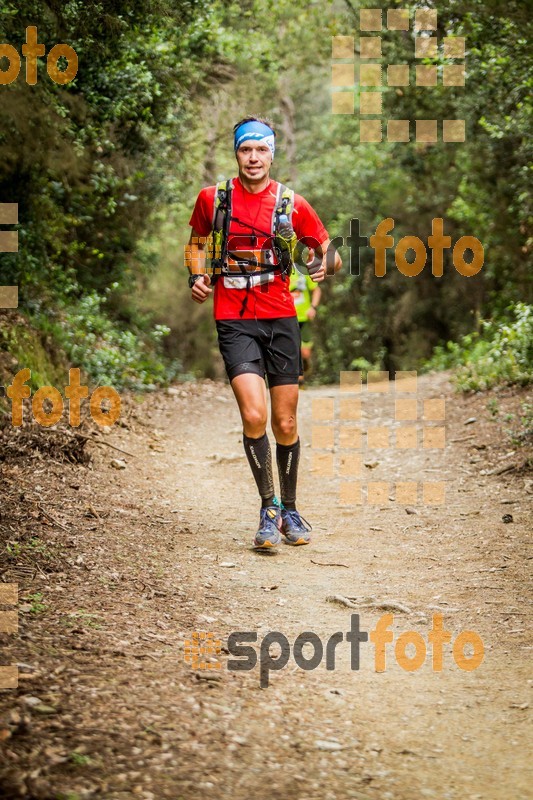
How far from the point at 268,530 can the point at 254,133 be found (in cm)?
253

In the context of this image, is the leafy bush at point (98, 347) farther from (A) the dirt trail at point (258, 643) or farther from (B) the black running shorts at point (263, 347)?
(B) the black running shorts at point (263, 347)

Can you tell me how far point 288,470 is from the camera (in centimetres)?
621

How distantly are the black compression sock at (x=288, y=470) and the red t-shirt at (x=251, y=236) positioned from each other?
36.8 inches

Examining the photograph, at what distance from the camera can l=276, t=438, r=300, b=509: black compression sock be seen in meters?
6.19

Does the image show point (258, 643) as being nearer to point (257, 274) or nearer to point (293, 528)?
point (293, 528)

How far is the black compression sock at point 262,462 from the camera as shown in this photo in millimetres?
5965

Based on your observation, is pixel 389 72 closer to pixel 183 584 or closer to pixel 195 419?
pixel 195 419

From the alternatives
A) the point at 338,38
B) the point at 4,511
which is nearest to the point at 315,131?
the point at 338,38

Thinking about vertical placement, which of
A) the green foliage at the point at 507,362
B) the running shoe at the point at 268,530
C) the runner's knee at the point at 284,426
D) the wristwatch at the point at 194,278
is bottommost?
the running shoe at the point at 268,530

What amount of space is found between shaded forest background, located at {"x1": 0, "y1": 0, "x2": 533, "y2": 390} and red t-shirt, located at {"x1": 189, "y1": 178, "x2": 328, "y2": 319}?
2367 mm

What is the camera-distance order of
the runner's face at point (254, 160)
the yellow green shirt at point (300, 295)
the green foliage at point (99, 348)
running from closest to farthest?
the runner's face at point (254, 160) → the green foliage at point (99, 348) → the yellow green shirt at point (300, 295)

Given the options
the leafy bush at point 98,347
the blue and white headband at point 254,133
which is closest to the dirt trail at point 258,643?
the blue and white headband at point 254,133

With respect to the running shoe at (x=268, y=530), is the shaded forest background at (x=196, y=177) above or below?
above

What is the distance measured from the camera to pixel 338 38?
20062 millimetres
